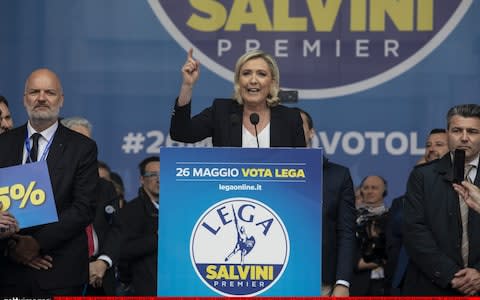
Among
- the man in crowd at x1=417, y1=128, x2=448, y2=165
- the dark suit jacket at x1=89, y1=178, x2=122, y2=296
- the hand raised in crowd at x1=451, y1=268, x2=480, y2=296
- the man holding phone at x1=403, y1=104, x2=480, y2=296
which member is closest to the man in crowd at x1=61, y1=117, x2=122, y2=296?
the dark suit jacket at x1=89, y1=178, x2=122, y2=296

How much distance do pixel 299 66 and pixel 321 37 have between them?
0.28 metres

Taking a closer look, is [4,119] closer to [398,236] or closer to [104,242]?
[104,242]

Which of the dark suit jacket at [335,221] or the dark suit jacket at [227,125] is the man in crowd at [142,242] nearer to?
the dark suit jacket at [335,221]

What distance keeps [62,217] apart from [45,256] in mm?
206

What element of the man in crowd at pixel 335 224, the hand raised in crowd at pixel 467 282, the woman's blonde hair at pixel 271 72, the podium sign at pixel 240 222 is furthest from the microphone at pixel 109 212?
the podium sign at pixel 240 222

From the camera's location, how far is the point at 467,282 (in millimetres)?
5914

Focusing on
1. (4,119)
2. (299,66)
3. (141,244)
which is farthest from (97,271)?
(299,66)

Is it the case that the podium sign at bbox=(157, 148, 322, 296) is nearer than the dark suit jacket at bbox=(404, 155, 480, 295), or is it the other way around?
the podium sign at bbox=(157, 148, 322, 296)

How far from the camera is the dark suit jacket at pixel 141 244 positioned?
25.2ft

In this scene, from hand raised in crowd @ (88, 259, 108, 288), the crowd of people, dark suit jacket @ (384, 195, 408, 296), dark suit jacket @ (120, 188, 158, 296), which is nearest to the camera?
the crowd of people

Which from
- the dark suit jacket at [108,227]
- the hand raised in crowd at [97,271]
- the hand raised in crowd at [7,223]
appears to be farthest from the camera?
the dark suit jacket at [108,227]

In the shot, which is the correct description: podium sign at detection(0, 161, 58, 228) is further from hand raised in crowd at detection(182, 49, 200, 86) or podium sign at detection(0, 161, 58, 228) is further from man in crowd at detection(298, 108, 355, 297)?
man in crowd at detection(298, 108, 355, 297)

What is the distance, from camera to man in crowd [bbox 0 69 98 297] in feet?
18.2

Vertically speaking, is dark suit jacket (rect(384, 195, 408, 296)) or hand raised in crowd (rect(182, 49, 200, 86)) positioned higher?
hand raised in crowd (rect(182, 49, 200, 86))
